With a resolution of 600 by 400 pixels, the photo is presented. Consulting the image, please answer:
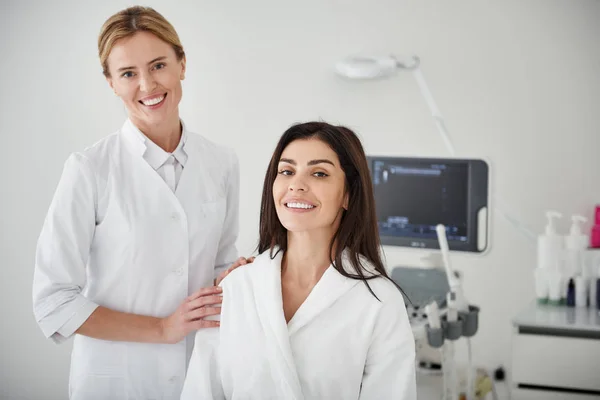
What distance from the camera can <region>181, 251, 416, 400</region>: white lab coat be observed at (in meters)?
1.25

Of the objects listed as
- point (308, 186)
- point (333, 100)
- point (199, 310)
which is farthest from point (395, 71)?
point (199, 310)

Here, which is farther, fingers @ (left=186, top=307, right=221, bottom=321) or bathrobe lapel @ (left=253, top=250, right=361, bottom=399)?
fingers @ (left=186, top=307, right=221, bottom=321)

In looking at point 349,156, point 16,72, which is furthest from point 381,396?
point 16,72

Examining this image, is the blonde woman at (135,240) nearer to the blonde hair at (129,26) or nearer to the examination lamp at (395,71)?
the blonde hair at (129,26)

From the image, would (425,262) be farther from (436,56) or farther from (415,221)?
(436,56)

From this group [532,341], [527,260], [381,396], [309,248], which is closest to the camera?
[381,396]

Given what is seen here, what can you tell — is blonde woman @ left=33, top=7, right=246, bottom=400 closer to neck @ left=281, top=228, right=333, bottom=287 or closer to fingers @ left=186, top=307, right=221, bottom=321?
fingers @ left=186, top=307, right=221, bottom=321

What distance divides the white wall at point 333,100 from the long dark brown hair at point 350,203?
1.49 m

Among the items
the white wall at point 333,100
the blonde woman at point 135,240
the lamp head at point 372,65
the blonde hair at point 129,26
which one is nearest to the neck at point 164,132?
the blonde woman at point 135,240

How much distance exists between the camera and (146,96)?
57.7 inches

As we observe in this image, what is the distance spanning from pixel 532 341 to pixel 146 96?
1371 millimetres

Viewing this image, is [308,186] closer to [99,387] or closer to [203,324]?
[203,324]

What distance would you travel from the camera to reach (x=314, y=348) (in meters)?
1.27

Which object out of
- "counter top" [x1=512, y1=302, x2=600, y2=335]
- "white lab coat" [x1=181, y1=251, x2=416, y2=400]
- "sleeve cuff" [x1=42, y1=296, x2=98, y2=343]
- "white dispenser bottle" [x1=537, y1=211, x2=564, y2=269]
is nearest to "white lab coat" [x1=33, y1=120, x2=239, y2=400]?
"sleeve cuff" [x1=42, y1=296, x2=98, y2=343]
